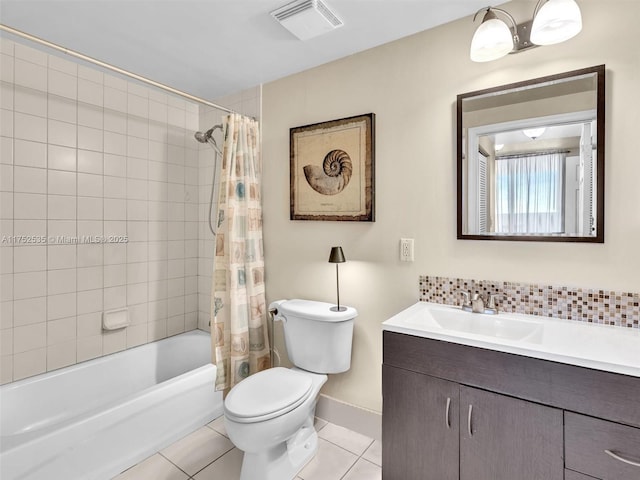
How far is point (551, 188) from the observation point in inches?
59.2

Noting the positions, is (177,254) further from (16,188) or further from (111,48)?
(111,48)

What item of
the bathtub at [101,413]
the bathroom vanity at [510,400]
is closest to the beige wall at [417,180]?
the bathroom vanity at [510,400]

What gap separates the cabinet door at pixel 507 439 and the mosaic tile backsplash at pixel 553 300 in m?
0.52

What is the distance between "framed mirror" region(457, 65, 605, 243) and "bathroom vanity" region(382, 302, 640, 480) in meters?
0.43

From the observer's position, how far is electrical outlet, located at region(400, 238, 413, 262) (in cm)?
186

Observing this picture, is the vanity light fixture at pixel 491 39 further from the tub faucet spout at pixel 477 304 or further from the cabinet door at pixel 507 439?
the cabinet door at pixel 507 439

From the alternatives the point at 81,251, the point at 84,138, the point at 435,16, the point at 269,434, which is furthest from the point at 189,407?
the point at 435,16

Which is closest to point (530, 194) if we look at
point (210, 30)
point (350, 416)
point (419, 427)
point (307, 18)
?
point (419, 427)

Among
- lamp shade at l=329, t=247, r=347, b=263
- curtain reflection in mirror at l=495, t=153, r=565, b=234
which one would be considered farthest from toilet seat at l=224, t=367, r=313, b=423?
curtain reflection in mirror at l=495, t=153, r=565, b=234

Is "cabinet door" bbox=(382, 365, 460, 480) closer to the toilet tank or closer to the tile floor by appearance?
the tile floor

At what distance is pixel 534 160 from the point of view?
60.7 inches

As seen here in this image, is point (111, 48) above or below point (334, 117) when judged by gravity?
above

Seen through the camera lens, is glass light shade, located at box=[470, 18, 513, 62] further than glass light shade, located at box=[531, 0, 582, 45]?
Yes

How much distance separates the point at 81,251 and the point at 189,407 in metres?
1.24
